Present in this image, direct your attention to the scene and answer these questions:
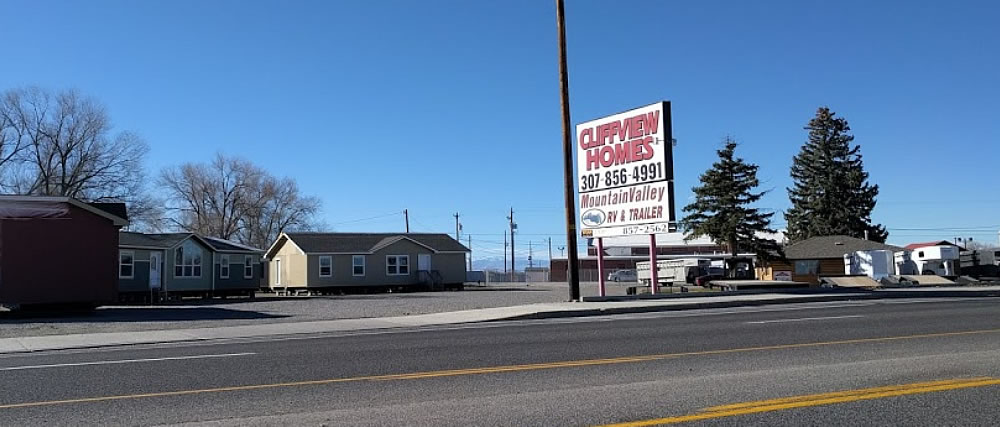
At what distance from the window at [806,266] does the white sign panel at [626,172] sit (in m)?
27.5

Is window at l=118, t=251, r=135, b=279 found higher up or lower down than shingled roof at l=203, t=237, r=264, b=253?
lower down

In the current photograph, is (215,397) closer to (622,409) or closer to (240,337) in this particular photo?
(622,409)

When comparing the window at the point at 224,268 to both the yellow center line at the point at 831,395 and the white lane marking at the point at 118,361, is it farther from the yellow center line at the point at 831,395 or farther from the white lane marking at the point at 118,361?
the yellow center line at the point at 831,395

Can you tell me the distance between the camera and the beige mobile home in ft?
166

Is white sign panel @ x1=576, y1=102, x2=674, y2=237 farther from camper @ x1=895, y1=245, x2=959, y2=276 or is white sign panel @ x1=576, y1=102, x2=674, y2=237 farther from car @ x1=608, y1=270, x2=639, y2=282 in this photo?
car @ x1=608, y1=270, x2=639, y2=282

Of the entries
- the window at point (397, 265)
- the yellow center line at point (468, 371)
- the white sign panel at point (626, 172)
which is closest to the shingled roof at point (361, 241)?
the window at point (397, 265)

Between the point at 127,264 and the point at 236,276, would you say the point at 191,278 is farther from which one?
the point at 127,264

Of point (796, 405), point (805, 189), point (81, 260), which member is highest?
point (805, 189)

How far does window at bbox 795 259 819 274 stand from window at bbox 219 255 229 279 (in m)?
35.1

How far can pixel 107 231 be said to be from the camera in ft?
91.4

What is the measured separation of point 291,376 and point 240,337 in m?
7.33

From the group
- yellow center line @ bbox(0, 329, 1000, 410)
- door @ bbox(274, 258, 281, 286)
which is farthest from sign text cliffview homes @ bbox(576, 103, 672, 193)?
door @ bbox(274, 258, 281, 286)

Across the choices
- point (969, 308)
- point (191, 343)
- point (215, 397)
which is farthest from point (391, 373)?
point (969, 308)

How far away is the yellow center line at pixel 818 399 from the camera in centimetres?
693
